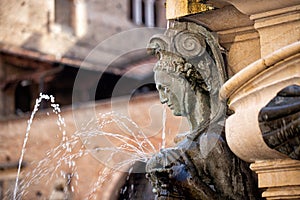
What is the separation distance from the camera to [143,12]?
31391 millimetres

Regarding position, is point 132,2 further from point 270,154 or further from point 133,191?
point 270,154

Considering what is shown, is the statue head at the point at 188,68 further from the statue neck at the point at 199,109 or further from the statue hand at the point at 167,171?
the statue hand at the point at 167,171

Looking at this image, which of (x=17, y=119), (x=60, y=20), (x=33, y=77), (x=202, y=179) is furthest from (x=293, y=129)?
(x=60, y=20)

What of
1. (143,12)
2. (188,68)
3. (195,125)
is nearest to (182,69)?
(188,68)

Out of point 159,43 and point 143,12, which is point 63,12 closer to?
point 143,12

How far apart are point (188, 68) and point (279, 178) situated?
946 millimetres

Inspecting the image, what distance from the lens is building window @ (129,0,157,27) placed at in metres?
30.8

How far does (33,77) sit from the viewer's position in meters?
25.5

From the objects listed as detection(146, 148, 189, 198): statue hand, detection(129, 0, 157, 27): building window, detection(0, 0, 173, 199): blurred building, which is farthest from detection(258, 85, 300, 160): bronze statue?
detection(129, 0, 157, 27): building window

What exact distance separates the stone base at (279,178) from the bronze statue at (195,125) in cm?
45

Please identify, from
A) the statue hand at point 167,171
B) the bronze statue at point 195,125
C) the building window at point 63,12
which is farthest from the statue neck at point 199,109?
the building window at point 63,12

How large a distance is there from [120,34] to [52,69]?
17.4ft

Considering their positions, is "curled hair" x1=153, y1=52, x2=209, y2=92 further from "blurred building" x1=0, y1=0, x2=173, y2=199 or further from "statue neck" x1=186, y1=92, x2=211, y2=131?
"blurred building" x1=0, y1=0, x2=173, y2=199

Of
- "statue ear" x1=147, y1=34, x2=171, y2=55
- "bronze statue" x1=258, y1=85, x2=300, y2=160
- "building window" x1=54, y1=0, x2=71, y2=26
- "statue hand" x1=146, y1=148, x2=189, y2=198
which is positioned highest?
"building window" x1=54, y1=0, x2=71, y2=26
